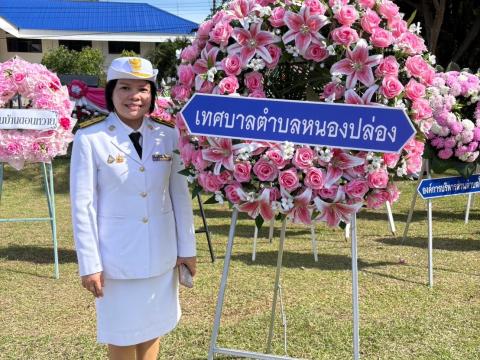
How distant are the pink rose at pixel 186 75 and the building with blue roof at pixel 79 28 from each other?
125ft

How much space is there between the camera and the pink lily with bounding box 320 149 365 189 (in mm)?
2162

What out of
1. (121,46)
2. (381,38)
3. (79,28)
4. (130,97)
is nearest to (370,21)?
(381,38)

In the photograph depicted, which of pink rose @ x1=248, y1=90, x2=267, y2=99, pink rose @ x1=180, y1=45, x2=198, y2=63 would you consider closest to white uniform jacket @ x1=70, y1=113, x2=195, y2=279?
pink rose @ x1=180, y1=45, x2=198, y2=63

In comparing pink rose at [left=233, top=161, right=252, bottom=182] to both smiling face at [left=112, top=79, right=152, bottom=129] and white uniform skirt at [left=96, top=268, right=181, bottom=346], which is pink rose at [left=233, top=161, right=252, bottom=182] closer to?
smiling face at [left=112, top=79, right=152, bottom=129]

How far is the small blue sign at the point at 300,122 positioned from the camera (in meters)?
2.11

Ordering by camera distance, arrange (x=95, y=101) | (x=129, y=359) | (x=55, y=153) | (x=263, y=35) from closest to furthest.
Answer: (x=263, y=35), (x=129, y=359), (x=55, y=153), (x=95, y=101)

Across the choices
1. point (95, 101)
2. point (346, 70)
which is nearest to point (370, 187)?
point (346, 70)

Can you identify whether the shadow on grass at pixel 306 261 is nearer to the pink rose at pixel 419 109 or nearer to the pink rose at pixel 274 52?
the pink rose at pixel 419 109

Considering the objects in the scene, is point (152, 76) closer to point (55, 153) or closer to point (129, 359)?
point (129, 359)

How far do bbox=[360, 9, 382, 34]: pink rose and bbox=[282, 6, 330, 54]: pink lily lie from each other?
163 millimetres

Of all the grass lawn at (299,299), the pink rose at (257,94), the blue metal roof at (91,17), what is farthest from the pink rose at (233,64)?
the blue metal roof at (91,17)

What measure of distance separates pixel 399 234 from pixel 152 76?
17.1 ft

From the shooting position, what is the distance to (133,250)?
2.39 m

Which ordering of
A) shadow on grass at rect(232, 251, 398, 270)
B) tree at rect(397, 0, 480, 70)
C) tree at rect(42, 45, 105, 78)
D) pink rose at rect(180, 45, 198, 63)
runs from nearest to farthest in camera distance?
1. pink rose at rect(180, 45, 198, 63)
2. shadow on grass at rect(232, 251, 398, 270)
3. tree at rect(397, 0, 480, 70)
4. tree at rect(42, 45, 105, 78)
